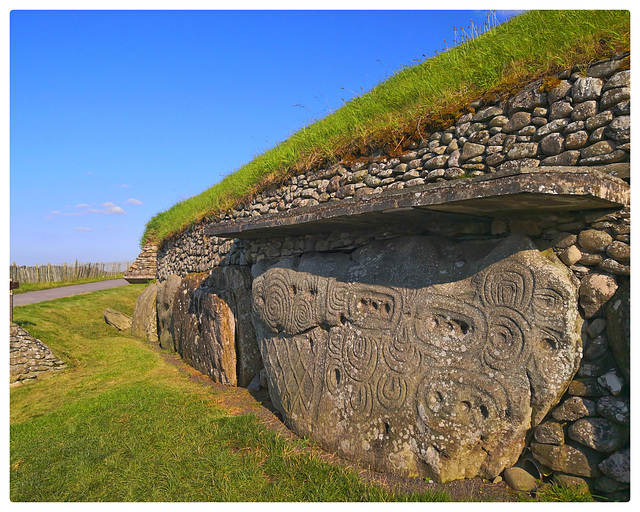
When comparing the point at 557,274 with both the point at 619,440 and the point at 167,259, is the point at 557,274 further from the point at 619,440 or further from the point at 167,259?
the point at 167,259

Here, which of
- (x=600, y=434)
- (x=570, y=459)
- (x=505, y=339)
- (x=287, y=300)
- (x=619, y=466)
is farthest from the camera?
(x=287, y=300)

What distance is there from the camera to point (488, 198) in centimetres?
321

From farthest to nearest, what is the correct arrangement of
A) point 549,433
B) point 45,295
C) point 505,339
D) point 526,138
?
point 45,295 < point 526,138 < point 505,339 < point 549,433

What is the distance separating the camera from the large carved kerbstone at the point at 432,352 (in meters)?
3.52

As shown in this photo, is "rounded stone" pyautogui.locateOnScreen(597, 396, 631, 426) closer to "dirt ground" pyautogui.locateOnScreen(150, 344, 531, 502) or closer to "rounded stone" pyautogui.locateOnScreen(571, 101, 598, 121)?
"dirt ground" pyautogui.locateOnScreen(150, 344, 531, 502)

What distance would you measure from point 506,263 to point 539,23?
3.11 m

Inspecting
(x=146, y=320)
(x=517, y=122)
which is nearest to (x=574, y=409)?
(x=517, y=122)

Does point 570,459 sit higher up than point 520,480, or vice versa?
point 570,459

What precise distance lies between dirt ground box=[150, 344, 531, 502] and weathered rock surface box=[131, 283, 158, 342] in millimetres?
5429

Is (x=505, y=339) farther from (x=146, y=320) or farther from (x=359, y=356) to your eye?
(x=146, y=320)

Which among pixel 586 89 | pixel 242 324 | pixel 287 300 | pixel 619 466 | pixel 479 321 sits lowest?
pixel 619 466

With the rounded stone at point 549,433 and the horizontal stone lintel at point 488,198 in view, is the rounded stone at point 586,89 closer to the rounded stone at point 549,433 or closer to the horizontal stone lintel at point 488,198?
the horizontal stone lintel at point 488,198

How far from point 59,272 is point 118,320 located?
16270 millimetres

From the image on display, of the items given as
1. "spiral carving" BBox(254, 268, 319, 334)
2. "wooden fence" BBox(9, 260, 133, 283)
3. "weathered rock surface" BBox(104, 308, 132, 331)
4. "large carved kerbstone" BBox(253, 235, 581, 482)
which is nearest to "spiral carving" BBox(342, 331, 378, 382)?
"large carved kerbstone" BBox(253, 235, 581, 482)
